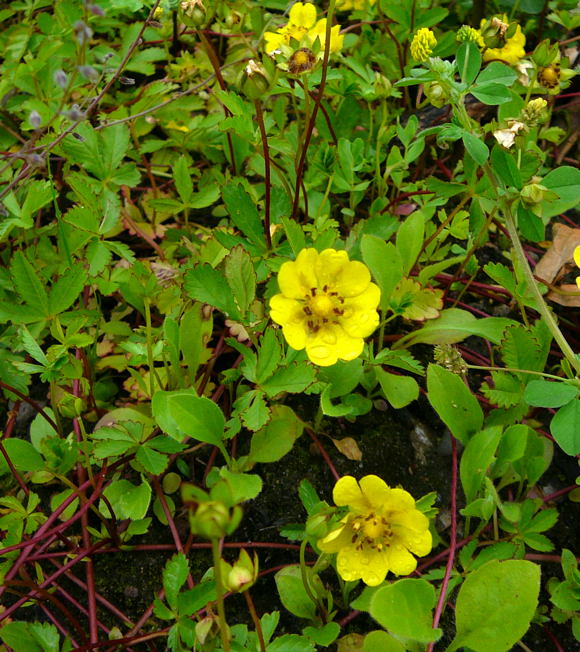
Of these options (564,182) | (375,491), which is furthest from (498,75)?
(375,491)

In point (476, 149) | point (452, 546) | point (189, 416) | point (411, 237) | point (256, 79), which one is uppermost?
point (256, 79)

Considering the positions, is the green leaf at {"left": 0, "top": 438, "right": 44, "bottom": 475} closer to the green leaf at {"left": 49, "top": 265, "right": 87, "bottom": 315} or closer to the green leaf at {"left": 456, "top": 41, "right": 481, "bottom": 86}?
the green leaf at {"left": 49, "top": 265, "right": 87, "bottom": 315}

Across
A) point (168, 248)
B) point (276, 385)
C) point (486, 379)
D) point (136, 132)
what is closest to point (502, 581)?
point (276, 385)

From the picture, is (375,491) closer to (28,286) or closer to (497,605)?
(497,605)

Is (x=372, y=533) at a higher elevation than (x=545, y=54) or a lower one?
lower

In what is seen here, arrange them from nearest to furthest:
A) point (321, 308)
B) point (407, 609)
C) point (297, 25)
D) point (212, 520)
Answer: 1. point (212, 520)
2. point (407, 609)
3. point (321, 308)
4. point (297, 25)

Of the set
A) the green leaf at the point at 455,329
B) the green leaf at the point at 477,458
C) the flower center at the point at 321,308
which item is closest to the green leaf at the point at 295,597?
the green leaf at the point at 477,458

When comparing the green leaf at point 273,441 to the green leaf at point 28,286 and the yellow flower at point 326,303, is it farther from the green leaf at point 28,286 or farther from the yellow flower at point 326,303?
the green leaf at point 28,286

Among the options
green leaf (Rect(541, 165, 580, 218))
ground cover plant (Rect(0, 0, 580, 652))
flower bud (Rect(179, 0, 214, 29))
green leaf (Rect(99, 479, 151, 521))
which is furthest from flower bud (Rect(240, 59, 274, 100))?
green leaf (Rect(99, 479, 151, 521))

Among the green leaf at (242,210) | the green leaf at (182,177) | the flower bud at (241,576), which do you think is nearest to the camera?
the flower bud at (241,576)
